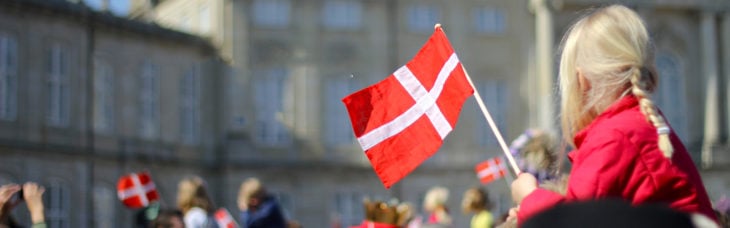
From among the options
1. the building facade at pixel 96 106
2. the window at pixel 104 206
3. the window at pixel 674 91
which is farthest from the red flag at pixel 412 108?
the window at pixel 674 91

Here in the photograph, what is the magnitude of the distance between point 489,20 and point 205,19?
26.0 ft

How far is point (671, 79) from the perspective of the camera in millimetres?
36875

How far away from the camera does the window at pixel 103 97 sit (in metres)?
29.7

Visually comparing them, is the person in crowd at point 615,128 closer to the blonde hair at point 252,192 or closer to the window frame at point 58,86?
the blonde hair at point 252,192

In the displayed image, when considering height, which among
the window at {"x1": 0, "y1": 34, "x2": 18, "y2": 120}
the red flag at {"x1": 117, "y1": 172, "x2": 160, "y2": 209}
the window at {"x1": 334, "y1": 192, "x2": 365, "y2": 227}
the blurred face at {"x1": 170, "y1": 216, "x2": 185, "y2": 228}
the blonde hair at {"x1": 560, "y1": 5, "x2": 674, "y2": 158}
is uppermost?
Answer: the window at {"x1": 0, "y1": 34, "x2": 18, "y2": 120}

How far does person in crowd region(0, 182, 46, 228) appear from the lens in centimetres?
644

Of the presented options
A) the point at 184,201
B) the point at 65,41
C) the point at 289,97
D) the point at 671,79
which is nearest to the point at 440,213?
the point at 184,201

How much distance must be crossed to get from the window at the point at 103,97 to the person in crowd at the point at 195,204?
19106mm

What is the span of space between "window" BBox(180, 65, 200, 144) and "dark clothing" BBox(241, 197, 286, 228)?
812 inches

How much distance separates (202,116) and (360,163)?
4362mm

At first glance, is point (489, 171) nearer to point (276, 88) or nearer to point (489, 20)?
point (276, 88)

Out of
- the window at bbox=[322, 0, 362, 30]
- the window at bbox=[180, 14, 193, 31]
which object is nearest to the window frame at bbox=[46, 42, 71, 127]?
the window at bbox=[180, 14, 193, 31]

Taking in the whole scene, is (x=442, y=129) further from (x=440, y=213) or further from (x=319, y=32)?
(x=319, y=32)

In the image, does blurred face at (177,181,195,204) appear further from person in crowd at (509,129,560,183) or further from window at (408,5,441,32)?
window at (408,5,441,32)
